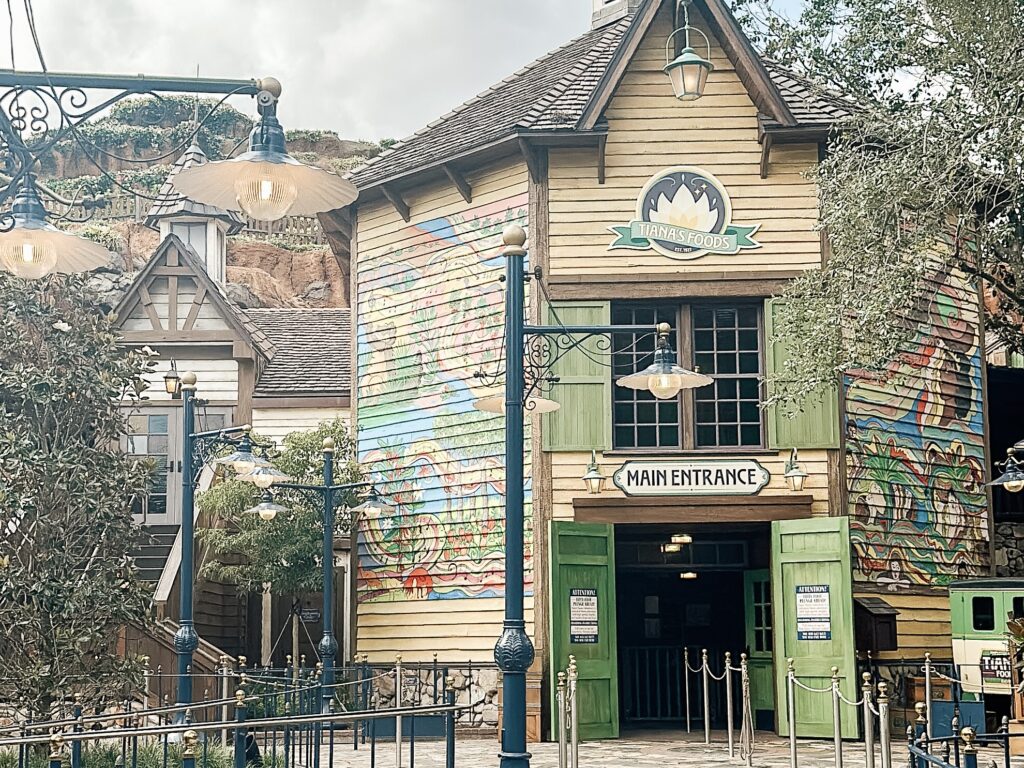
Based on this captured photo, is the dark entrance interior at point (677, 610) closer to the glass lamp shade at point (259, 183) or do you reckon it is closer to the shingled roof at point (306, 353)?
the shingled roof at point (306, 353)

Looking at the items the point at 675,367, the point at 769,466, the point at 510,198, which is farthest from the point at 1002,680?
the point at 510,198

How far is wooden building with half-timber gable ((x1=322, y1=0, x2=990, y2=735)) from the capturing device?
60.9ft

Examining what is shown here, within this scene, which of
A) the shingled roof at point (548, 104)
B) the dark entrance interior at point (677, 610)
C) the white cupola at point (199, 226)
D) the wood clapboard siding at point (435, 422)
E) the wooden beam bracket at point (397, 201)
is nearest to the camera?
the shingled roof at point (548, 104)

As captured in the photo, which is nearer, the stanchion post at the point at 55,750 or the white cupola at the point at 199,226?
the stanchion post at the point at 55,750

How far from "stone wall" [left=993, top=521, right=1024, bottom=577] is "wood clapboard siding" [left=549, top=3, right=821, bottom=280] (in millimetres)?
9410

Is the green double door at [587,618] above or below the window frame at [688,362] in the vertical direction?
below

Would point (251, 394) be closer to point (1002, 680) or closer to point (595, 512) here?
point (595, 512)

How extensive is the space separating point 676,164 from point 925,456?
554 cm

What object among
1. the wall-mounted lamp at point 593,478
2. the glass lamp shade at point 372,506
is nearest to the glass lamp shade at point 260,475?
the glass lamp shade at point 372,506

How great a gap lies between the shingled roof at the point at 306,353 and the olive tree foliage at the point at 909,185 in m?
11.1

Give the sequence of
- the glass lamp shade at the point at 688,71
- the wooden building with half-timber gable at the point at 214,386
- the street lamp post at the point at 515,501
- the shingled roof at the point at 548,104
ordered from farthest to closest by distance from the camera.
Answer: the wooden building with half-timber gable at the point at 214,386 < the shingled roof at the point at 548,104 < the glass lamp shade at the point at 688,71 < the street lamp post at the point at 515,501

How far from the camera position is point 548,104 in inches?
779

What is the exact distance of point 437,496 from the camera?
20016 millimetres

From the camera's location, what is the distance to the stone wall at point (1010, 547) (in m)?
25.4
